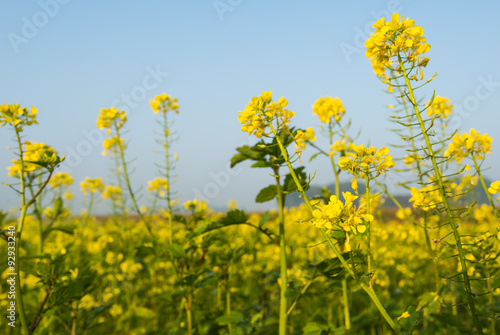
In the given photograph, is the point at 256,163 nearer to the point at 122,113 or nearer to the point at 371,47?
the point at 371,47

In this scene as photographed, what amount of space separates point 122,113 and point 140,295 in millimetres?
2937

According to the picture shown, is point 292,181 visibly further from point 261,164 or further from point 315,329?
point 315,329

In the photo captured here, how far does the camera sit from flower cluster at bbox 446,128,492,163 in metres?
2.10

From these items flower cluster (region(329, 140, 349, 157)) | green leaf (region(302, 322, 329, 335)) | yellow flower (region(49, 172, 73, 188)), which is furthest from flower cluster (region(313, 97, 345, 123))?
yellow flower (region(49, 172, 73, 188))

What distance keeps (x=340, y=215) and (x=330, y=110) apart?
1794 mm

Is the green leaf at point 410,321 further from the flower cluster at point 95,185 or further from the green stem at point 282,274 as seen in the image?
the flower cluster at point 95,185

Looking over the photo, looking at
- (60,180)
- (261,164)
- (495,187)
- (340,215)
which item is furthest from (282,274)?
(60,180)

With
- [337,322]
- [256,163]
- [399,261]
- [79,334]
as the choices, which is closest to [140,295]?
Answer: [79,334]

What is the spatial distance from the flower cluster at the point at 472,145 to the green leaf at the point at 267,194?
45.4 inches

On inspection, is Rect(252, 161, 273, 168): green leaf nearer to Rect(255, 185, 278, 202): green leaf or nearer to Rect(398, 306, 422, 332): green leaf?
Rect(255, 185, 278, 202): green leaf

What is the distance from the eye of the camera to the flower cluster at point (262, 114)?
1595 mm

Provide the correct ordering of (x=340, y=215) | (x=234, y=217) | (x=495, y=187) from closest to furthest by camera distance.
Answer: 1. (x=340, y=215)
2. (x=495, y=187)
3. (x=234, y=217)

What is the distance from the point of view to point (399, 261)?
601 cm

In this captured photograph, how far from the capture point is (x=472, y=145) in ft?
6.88
